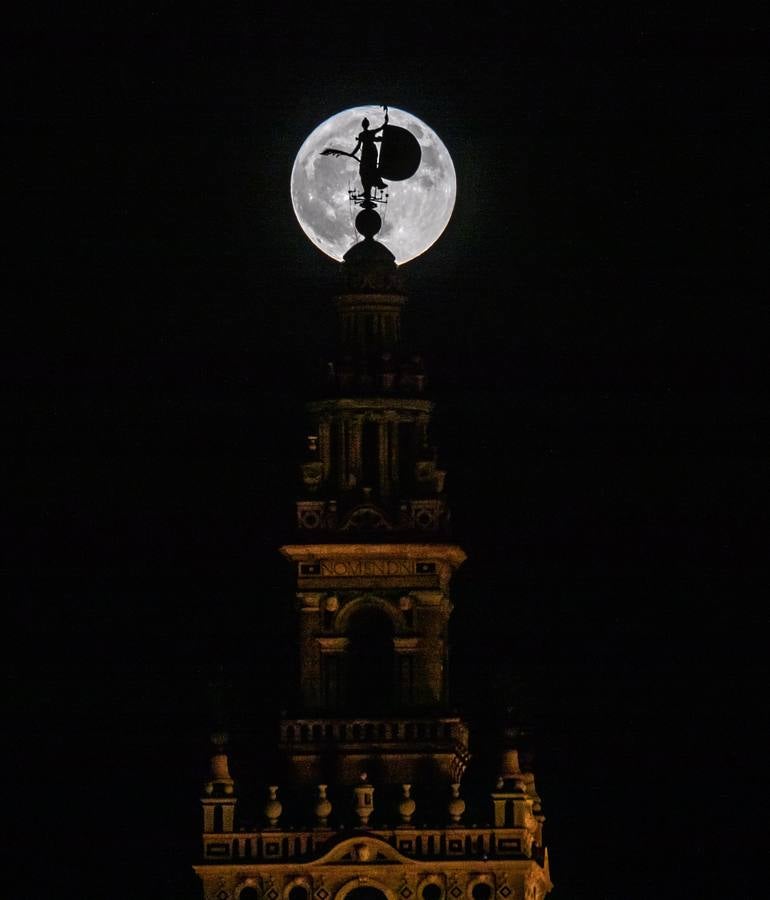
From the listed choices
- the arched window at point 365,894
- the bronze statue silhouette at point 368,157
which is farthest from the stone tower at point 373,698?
the bronze statue silhouette at point 368,157

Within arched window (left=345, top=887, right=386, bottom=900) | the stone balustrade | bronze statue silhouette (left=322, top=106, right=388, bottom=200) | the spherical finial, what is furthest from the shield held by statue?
arched window (left=345, top=887, right=386, bottom=900)

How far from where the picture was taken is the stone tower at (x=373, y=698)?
105 m

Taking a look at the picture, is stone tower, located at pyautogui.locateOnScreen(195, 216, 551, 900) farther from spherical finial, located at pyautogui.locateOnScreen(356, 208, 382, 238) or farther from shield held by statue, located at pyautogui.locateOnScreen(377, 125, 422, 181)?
shield held by statue, located at pyautogui.locateOnScreen(377, 125, 422, 181)

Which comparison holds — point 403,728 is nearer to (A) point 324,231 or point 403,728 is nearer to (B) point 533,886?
(B) point 533,886

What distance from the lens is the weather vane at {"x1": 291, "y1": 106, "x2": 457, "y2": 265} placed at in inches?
4316

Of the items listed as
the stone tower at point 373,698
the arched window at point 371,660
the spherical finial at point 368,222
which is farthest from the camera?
the spherical finial at point 368,222

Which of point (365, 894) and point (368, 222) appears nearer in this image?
point (365, 894)

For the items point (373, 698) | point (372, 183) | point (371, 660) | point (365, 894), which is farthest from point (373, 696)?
point (372, 183)

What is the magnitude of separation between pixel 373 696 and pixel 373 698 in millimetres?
74

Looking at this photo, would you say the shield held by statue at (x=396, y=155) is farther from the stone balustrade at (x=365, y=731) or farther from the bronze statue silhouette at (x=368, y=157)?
the stone balustrade at (x=365, y=731)

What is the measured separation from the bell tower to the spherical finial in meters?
0.24

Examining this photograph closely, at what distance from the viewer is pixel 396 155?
109562mm

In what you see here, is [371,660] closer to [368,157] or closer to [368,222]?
[368,222]

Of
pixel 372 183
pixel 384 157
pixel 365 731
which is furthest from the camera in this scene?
pixel 372 183
